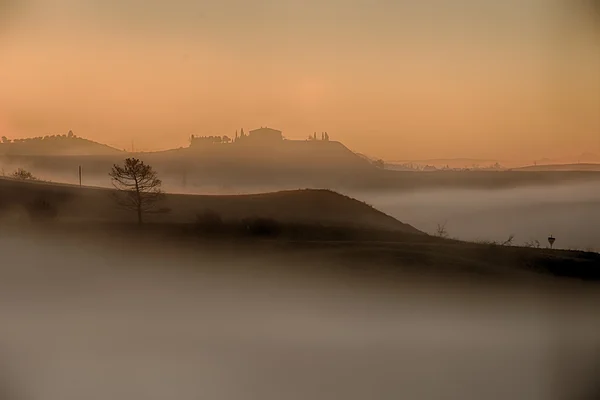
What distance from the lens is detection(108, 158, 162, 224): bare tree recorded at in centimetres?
171

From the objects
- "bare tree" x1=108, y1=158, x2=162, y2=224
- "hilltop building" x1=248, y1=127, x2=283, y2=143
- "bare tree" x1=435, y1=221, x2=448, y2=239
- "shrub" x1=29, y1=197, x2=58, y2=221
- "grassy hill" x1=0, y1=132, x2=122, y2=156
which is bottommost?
"bare tree" x1=435, y1=221, x2=448, y2=239

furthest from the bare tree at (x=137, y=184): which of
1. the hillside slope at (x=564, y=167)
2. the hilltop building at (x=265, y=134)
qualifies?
the hillside slope at (x=564, y=167)

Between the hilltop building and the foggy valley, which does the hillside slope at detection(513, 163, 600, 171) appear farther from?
the hilltop building

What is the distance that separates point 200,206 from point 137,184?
196mm

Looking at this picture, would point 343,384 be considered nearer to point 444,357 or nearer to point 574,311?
point 444,357

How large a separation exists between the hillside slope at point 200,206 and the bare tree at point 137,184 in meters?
0.02

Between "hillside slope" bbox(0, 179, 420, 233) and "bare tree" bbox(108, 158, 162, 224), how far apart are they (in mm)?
24

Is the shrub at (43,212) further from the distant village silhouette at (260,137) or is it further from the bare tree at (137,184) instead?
the distant village silhouette at (260,137)

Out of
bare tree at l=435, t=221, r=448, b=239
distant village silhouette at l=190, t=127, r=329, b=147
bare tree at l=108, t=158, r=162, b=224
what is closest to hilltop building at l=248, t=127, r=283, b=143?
distant village silhouette at l=190, t=127, r=329, b=147

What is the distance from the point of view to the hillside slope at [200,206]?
1706 mm

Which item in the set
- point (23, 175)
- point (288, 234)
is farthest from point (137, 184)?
point (288, 234)

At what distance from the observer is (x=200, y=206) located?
173 cm

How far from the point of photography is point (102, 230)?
1.70 m

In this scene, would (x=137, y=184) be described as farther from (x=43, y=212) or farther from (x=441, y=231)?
(x=441, y=231)
